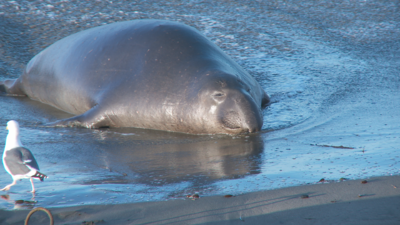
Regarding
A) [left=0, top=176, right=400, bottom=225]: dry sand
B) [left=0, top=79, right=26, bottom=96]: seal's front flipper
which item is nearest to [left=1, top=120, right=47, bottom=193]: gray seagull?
[left=0, top=176, right=400, bottom=225]: dry sand

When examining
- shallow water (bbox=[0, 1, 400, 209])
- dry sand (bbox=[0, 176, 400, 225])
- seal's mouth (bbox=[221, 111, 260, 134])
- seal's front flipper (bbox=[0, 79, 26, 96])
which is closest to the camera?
dry sand (bbox=[0, 176, 400, 225])

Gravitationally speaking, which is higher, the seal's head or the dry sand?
the dry sand

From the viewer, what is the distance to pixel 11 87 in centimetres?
652

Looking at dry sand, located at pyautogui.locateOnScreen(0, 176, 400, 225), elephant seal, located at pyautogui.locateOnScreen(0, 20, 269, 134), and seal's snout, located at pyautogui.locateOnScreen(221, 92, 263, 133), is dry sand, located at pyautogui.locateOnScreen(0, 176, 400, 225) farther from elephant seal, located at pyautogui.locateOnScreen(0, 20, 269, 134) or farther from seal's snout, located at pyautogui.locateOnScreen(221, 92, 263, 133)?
elephant seal, located at pyautogui.locateOnScreen(0, 20, 269, 134)

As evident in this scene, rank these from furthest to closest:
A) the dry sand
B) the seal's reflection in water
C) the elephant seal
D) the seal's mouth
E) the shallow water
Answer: the elephant seal → the seal's mouth → the seal's reflection in water → the shallow water → the dry sand

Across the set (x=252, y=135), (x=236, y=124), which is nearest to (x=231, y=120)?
(x=236, y=124)

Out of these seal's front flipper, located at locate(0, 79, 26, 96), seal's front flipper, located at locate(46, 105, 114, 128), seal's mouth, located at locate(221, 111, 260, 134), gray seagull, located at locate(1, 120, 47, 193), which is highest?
gray seagull, located at locate(1, 120, 47, 193)

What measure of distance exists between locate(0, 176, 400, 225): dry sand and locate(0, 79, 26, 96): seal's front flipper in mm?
4827

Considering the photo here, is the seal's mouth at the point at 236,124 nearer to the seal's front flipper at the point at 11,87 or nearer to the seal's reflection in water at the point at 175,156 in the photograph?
the seal's reflection in water at the point at 175,156

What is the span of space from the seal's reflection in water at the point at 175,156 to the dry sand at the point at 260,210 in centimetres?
48

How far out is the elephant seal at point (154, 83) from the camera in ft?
14.1

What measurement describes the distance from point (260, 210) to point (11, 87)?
18.5 ft

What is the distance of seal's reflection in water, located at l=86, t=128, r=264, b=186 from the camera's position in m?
2.88

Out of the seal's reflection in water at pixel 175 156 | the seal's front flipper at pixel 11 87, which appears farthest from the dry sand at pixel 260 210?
the seal's front flipper at pixel 11 87
